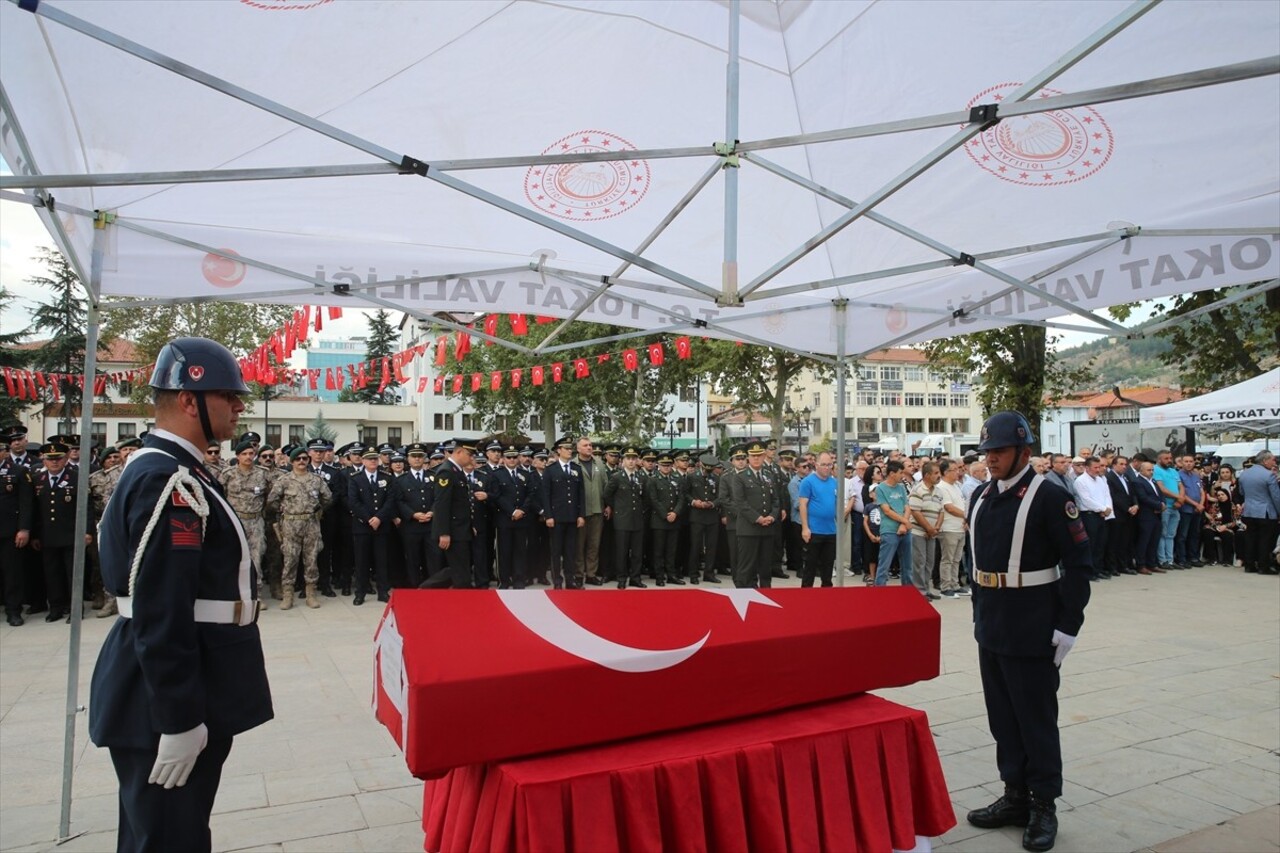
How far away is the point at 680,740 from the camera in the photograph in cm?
267

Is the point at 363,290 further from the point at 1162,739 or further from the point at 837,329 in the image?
the point at 1162,739

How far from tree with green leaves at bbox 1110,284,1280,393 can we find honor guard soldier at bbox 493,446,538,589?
16.0m

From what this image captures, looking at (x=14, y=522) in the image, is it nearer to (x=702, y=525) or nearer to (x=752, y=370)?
(x=702, y=525)

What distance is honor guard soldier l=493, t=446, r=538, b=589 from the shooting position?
1099cm

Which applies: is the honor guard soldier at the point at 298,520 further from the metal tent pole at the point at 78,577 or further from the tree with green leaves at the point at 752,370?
the tree with green leaves at the point at 752,370

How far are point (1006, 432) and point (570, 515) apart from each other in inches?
306

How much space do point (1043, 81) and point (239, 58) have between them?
351 cm

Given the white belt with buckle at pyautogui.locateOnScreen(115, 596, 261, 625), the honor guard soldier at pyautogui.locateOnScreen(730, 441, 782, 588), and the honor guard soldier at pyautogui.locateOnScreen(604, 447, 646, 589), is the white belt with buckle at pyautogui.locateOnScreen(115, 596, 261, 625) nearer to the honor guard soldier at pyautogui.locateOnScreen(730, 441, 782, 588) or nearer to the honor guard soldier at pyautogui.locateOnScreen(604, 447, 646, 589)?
the honor guard soldier at pyautogui.locateOnScreen(730, 441, 782, 588)

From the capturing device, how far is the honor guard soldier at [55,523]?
8.86 m

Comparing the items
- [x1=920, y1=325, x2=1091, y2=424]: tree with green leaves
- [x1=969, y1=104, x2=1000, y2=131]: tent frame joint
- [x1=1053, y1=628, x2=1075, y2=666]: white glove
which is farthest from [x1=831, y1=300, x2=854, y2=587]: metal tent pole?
[x1=920, y1=325, x2=1091, y2=424]: tree with green leaves

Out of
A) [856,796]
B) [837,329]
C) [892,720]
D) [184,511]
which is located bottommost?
[856,796]

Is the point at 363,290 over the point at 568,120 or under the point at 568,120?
under

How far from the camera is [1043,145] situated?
14.4 ft

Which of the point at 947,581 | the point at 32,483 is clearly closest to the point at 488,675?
the point at 32,483
